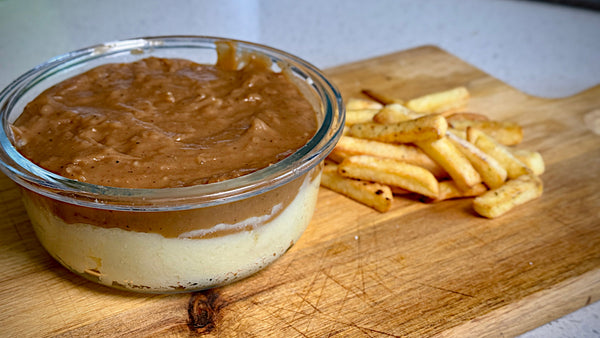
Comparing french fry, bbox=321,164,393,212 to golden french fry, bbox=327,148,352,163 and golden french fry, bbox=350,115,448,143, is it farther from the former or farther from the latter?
golden french fry, bbox=350,115,448,143

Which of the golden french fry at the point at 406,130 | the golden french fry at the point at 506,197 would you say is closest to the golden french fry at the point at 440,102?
the golden french fry at the point at 406,130

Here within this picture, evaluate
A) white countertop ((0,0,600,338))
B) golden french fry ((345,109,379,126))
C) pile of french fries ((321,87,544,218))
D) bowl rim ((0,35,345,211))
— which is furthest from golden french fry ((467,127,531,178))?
white countertop ((0,0,600,338))

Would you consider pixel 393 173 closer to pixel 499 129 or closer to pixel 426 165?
pixel 426 165

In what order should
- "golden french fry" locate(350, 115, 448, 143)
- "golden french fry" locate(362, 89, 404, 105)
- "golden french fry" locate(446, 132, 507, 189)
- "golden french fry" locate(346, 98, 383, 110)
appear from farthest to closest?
"golden french fry" locate(362, 89, 404, 105) → "golden french fry" locate(346, 98, 383, 110) → "golden french fry" locate(446, 132, 507, 189) → "golden french fry" locate(350, 115, 448, 143)

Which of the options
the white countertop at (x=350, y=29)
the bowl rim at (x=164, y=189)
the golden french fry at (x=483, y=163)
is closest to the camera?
the bowl rim at (x=164, y=189)

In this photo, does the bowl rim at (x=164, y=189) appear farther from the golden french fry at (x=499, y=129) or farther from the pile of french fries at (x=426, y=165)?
the golden french fry at (x=499, y=129)

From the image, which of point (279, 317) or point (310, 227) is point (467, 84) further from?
point (279, 317)

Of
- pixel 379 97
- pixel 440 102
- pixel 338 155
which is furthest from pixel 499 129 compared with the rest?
pixel 338 155
